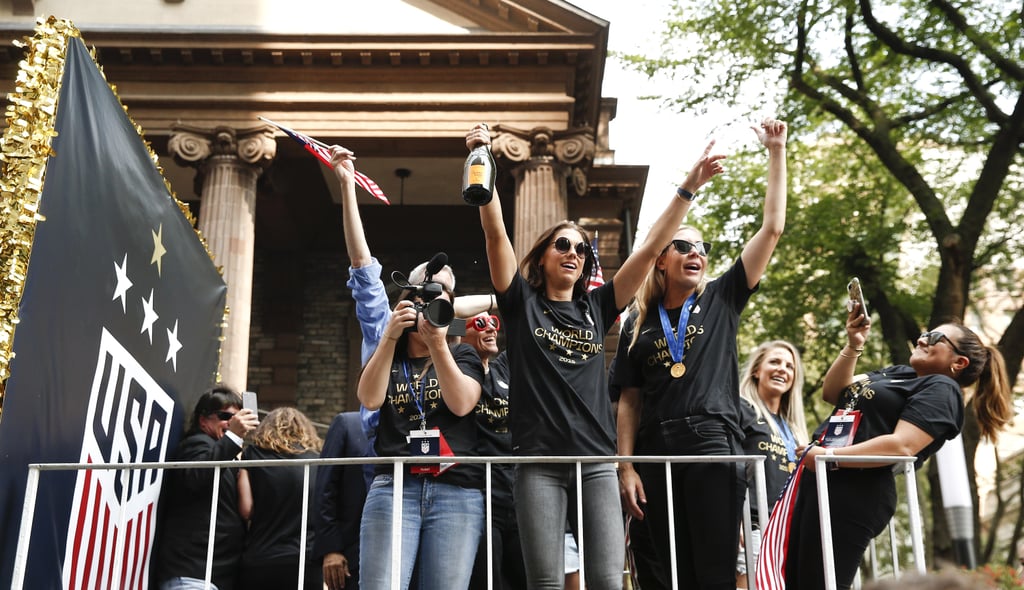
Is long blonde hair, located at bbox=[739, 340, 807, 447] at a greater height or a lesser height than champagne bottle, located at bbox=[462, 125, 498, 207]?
lesser

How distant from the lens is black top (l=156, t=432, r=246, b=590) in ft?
19.0

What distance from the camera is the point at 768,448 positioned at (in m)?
5.89

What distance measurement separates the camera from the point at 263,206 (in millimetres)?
20359

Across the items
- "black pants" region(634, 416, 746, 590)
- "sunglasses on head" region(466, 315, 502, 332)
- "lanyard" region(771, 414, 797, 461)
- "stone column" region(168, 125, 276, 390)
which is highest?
"stone column" region(168, 125, 276, 390)

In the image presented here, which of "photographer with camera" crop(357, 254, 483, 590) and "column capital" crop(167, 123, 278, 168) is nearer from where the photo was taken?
"photographer with camera" crop(357, 254, 483, 590)

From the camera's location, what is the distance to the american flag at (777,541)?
4633 millimetres

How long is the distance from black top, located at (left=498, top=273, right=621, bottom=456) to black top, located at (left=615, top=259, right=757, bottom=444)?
12.3 inches

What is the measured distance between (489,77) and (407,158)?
2152 millimetres

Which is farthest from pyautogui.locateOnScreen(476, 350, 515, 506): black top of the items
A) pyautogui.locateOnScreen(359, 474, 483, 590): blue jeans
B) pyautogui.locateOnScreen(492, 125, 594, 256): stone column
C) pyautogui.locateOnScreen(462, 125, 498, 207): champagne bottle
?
pyautogui.locateOnScreen(492, 125, 594, 256): stone column

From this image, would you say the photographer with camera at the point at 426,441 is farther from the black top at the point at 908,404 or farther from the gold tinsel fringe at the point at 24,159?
the black top at the point at 908,404

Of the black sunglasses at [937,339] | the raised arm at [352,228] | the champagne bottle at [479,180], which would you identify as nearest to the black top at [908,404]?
the black sunglasses at [937,339]

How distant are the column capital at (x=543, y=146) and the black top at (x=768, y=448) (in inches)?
439

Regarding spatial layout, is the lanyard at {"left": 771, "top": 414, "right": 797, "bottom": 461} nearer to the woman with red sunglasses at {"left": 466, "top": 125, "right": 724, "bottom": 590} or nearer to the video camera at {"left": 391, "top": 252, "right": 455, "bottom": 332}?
the woman with red sunglasses at {"left": 466, "top": 125, "right": 724, "bottom": 590}

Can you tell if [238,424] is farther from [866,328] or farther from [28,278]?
[866,328]
